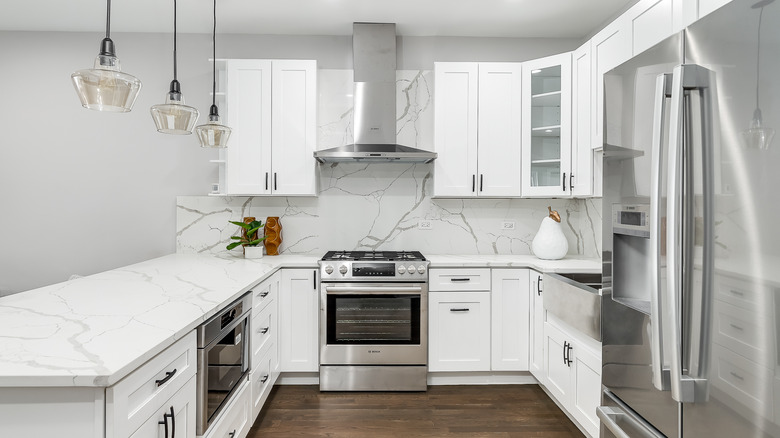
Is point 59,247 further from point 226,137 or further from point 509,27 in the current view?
point 509,27

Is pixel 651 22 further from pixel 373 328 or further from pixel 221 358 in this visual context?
pixel 221 358

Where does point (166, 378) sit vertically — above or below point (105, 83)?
below

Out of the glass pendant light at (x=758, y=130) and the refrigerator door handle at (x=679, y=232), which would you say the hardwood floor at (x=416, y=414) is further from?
the glass pendant light at (x=758, y=130)

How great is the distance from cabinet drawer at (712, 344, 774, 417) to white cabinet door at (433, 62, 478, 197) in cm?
233

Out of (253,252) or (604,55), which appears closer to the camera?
(604,55)

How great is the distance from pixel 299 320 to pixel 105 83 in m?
2.05

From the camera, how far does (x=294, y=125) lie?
3.18m

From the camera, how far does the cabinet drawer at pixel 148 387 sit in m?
1.07

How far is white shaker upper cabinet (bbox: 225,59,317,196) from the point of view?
3158 millimetres

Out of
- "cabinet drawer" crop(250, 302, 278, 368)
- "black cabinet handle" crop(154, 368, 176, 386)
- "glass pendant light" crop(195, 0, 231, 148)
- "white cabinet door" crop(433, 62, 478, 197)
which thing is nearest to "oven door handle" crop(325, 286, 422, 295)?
"cabinet drawer" crop(250, 302, 278, 368)

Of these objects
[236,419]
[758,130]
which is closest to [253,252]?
[236,419]

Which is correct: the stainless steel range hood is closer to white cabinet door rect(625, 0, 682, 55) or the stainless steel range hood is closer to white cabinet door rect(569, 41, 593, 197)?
white cabinet door rect(569, 41, 593, 197)

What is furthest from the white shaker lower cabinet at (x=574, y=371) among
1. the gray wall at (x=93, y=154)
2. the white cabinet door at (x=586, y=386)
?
the gray wall at (x=93, y=154)

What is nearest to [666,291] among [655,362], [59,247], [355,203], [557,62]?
[655,362]
